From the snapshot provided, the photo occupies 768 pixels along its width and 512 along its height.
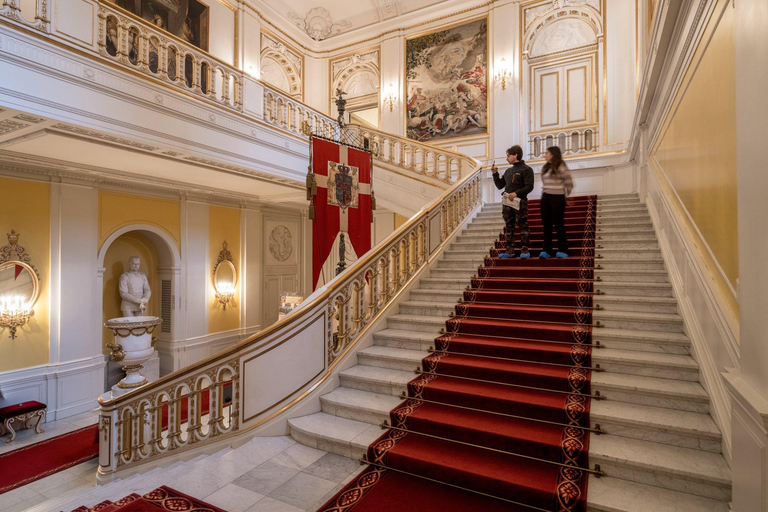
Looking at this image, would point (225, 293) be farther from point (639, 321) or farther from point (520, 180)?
point (639, 321)

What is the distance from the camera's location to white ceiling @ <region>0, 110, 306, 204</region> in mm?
5027

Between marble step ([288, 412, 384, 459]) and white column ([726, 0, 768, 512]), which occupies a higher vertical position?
white column ([726, 0, 768, 512])

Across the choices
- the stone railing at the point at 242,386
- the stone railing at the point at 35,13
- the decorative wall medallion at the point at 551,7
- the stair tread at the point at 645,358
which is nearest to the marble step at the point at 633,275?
the stair tread at the point at 645,358

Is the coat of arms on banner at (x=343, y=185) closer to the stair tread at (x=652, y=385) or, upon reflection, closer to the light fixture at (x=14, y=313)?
the stair tread at (x=652, y=385)

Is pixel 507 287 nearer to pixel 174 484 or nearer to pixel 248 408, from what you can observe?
pixel 248 408

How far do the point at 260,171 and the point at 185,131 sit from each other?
5.09 feet

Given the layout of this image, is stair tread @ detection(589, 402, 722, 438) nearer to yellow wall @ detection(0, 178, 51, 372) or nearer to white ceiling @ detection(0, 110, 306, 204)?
white ceiling @ detection(0, 110, 306, 204)

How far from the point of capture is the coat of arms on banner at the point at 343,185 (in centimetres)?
701

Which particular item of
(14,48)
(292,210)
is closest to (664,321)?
(14,48)

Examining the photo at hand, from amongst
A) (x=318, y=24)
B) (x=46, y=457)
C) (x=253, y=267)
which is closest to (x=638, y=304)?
(x=46, y=457)

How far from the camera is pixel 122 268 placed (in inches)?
368

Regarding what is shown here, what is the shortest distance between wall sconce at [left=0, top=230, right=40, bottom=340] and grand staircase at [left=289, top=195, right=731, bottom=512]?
600cm

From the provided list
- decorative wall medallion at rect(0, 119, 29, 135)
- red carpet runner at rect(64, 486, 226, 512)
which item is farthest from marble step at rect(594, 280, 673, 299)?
decorative wall medallion at rect(0, 119, 29, 135)

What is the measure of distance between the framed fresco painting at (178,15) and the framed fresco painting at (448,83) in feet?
17.8
